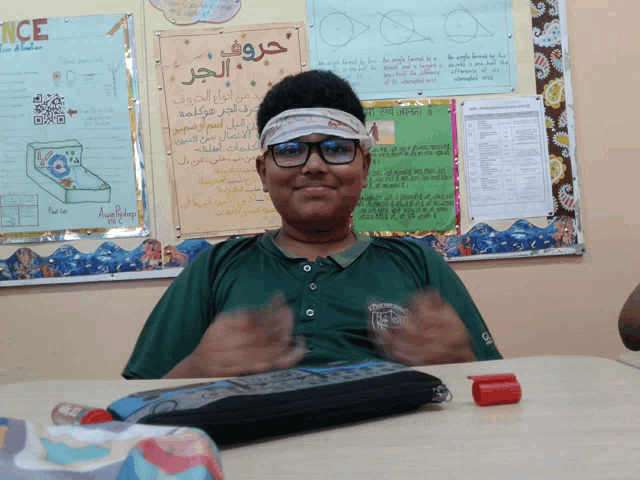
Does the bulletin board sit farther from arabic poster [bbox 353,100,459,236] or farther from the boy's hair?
the boy's hair

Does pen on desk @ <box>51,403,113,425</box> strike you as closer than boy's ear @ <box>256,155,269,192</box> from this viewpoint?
Yes

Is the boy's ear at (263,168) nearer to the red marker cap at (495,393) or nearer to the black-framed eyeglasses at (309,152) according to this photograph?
the black-framed eyeglasses at (309,152)

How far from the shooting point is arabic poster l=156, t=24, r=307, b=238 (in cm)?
204

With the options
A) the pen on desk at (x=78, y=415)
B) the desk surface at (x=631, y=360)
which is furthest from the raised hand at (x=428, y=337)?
the pen on desk at (x=78, y=415)

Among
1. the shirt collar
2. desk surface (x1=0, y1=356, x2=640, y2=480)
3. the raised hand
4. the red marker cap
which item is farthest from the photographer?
the shirt collar

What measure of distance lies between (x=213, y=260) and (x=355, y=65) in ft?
3.41

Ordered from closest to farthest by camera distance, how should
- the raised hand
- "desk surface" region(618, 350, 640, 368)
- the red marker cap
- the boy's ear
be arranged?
the red marker cap → "desk surface" region(618, 350, 640, 368) → the raised hand → the boy's ear

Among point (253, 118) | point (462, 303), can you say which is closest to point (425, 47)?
point (253, 118)

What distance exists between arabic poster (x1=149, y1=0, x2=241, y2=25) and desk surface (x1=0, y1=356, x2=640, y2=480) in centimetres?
158

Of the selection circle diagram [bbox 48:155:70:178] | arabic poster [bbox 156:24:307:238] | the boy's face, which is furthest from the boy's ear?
circle diagram [bbox 48:155:70:178]

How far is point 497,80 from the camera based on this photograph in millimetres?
2045

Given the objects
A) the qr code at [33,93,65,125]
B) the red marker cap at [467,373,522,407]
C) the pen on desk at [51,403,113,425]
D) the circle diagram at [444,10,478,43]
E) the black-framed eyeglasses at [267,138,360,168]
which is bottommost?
the red marker cap at [467,373,522,407]

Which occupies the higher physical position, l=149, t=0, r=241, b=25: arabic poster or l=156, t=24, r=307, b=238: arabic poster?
l=149, t=0, r=241, b=25: arabic poster

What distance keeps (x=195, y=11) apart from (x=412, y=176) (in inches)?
34.8
